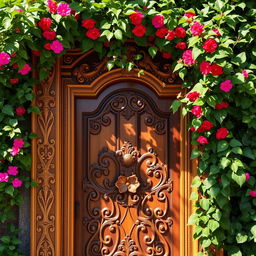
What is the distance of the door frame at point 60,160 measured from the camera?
2959 mm

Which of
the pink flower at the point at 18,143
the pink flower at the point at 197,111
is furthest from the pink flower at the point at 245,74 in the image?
the pink flower at the point at 18,143

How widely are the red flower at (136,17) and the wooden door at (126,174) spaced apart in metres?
0.47

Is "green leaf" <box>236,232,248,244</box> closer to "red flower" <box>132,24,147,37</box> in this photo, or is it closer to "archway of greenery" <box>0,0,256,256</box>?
"archway of greenery" <box>0,0,256,256</box>

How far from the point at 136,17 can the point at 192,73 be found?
54 centimetres

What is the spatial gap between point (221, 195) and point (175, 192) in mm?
414

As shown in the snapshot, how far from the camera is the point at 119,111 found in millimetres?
3102

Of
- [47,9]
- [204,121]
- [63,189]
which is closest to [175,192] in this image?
[204,121]

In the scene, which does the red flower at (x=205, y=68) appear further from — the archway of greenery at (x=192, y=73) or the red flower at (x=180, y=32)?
the red flower at (x=180, y=32)

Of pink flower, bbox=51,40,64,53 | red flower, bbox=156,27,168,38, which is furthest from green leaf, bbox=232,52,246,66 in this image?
pink flower, bbox=51,40,64,53

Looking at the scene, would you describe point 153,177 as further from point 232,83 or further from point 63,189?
point 232,83

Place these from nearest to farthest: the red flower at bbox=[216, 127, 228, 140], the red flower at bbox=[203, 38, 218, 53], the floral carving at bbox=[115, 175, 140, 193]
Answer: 1. the red flower at bbox=[203, 38, 218, 53]
2. the red flower at bbox=[216, 127, 228, 140]
3. the floral carving at bbox=[115, 175, 140, 193]

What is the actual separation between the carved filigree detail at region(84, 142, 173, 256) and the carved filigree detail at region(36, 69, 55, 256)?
262mm

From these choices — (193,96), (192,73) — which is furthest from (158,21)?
(193,96)

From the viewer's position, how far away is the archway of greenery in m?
2.73
